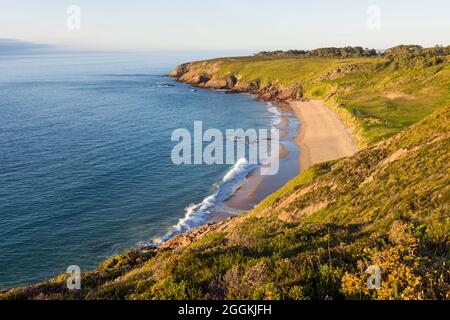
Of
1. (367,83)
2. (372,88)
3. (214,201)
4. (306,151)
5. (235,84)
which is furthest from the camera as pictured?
(235,84)

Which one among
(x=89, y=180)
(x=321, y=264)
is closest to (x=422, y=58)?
(x=89, y=180)

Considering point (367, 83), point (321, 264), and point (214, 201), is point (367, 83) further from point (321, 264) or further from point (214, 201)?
point (321, 264)

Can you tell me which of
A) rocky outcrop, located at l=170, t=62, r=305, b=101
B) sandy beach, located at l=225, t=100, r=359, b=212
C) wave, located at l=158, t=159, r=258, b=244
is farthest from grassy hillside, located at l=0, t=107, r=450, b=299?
rocky outcrop, located at l=170, t=62, r=305, b=101

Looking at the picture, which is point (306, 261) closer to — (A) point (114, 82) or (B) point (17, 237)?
(B) point (17, 237)

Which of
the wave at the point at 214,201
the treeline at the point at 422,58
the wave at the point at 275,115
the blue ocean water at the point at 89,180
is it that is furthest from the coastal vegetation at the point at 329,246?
the treeline at the point at 422,58

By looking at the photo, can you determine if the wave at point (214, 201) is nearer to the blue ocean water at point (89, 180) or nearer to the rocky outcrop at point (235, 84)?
the blue ocean water at point (89, 180)

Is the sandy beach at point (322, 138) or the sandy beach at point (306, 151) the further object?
the sandy beach at point (322, 138)

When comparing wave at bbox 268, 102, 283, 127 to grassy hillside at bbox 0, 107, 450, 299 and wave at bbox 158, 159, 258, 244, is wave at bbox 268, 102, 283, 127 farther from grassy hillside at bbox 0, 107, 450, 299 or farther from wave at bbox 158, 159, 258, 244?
grassy hillside at bbox 0, 107, 450, 299
